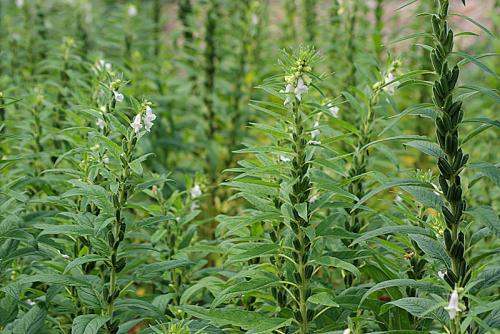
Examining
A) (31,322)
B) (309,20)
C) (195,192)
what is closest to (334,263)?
(31,322)

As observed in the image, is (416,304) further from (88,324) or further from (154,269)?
(88,324)

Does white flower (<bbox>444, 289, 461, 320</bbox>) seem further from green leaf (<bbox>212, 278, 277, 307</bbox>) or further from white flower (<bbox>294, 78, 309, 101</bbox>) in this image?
white flower (<bbox>294, 78, 309, 101</bbox>)

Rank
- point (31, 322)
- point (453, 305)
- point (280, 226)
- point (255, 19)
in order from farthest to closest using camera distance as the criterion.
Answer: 1. point (255, 19)
2. point (280, 226)
3. point (31, 322)
4. point (453, 305)

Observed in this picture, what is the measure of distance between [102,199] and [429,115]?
3.92 ft

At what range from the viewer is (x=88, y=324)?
2.82 metres

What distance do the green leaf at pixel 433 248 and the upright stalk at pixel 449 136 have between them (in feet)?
0.14

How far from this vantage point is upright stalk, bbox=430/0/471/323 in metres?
2.53

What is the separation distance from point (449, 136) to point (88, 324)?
4.60 feet

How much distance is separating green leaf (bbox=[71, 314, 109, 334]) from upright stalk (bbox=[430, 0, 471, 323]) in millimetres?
1215

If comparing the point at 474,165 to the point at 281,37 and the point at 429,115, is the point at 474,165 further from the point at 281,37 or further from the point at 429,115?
the point at 281,37

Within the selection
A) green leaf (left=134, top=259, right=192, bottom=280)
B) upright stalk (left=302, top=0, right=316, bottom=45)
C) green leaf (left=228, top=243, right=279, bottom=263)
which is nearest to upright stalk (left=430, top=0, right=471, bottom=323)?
green leaf (left=228, top=243, right=279, bottom=263)

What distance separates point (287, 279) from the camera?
292 cm

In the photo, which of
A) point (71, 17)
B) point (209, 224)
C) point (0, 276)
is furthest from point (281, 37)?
point (0, 276)

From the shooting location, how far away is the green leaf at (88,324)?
110 inches
